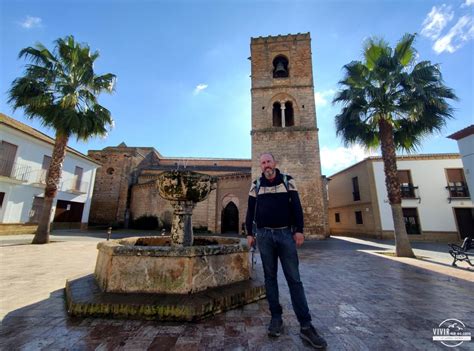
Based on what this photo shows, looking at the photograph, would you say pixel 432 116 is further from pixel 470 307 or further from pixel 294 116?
pixel 294 116

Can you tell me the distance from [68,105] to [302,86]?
15351 millimetres

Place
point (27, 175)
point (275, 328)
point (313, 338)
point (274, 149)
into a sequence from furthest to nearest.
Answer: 1. point (274, 149)
2. point (27, 175)
3. point (275, 328)
4. point (313, 338)

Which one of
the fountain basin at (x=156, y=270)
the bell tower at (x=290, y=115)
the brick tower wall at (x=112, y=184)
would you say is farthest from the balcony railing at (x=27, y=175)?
the fountain basin at (x=156, y=270)

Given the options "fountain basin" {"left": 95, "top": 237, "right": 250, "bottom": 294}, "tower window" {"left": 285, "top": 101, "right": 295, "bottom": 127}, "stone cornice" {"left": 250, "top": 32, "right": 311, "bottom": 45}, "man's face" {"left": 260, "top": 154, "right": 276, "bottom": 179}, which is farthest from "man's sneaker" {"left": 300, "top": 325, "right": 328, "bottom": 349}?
"stone cornice" {"left": 250, "top": 32, "right": 311, "bottom": 45}

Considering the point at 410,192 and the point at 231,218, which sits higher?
the point at 410,192

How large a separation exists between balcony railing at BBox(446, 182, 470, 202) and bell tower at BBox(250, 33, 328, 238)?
8.62 metres

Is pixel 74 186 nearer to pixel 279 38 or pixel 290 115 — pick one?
pixel 290 115

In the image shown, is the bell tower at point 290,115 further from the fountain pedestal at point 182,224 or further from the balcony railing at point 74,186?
the balcony railing at point 74,186

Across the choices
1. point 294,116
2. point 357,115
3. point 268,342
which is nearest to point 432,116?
point 357,115

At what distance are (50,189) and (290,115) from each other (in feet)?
52.9

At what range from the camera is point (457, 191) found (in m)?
15.1

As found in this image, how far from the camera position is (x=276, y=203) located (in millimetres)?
2301

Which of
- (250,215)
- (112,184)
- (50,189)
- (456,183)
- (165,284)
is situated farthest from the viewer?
(112,184)

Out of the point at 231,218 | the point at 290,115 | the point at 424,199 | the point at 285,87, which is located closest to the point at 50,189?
the point at 231,218
